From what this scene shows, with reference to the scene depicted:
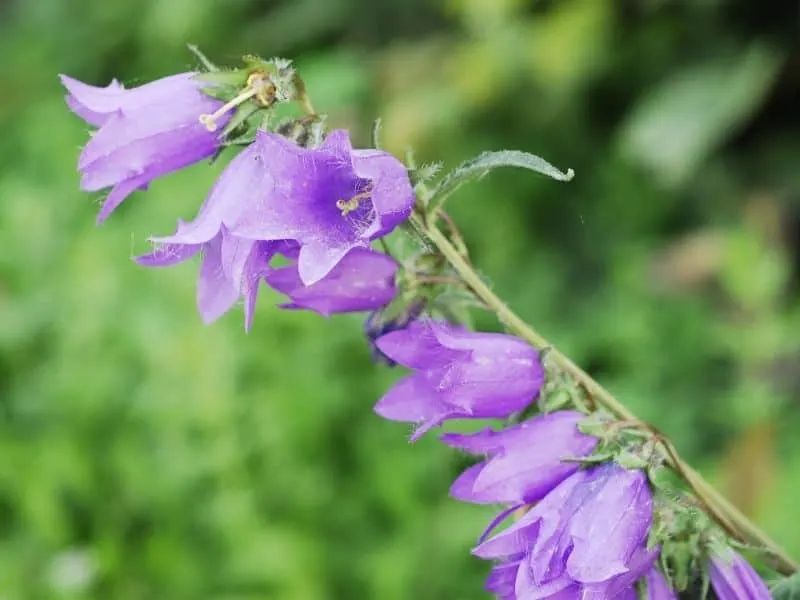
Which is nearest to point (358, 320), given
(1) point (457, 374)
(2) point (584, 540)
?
(1) point (457, 374)

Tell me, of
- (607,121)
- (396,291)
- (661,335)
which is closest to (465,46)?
(607,121)

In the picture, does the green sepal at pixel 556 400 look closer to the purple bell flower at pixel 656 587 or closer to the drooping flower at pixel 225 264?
the purple bell flower at pixel 656 587

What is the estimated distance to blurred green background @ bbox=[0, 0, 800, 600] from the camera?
205cm

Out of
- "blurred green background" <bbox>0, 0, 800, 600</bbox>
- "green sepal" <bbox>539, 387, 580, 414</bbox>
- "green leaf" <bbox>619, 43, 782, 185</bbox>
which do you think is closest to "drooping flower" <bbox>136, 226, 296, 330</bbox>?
"green sepal" <bbox>539, 387, 580, 414</bbox>

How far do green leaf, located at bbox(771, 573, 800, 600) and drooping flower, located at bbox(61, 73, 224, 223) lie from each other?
65cm

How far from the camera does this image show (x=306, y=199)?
2.71ft

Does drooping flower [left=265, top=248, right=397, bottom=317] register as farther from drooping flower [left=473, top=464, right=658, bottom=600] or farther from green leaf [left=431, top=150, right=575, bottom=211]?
drooping flower [left=473, top=464, right=658, bottom=600]

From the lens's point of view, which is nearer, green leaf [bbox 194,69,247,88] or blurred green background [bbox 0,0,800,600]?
green leaf [bbox 194,69,247,88]

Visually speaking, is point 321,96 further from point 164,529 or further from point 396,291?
point 396,291

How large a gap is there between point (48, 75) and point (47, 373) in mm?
2640

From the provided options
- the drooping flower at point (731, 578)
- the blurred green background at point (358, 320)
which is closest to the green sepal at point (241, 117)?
the drooping flower at point (731, 578)

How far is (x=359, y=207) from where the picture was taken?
0.91 m

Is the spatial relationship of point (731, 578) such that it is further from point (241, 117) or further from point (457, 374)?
point (241, 117)

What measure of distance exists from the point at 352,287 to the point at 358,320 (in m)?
1.38
